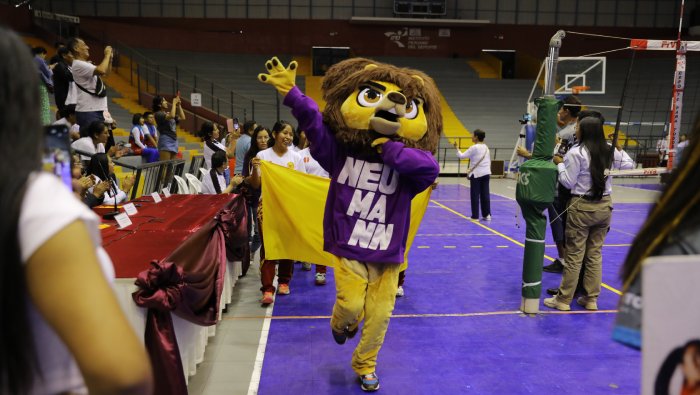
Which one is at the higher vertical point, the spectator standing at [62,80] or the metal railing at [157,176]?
the spectator standing at [62,80]

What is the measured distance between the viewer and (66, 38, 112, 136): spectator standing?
5176mm

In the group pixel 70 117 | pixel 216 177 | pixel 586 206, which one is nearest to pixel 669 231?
pixel 586 206

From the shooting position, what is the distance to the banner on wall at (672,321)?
106 centimetres

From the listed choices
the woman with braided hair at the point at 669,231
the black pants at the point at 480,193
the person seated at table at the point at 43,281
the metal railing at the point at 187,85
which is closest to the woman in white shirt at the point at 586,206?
the woman with braided hair at the point at 669,231

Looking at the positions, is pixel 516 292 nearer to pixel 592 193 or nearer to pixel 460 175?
pixel 592 193

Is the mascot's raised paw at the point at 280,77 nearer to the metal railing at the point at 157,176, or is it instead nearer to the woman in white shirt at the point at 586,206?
the woman in white shirt at the point at 586,206

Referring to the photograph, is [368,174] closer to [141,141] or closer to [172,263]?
[172,263]

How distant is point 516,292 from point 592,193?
1354 millimetres

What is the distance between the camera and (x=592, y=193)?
15.2ft

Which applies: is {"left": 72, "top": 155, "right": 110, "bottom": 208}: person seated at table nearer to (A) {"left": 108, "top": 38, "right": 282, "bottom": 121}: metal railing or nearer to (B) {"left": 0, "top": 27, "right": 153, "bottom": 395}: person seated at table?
(B) {"left": 0, "top": 27, "right": 153, "bottom": 395}: person seated at table

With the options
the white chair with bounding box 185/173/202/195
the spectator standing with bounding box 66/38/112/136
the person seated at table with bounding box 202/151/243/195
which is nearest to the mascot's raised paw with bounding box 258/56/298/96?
the spectator standing with bounding box 66/38/112/136

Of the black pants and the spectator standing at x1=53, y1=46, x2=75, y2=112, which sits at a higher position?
the spectator standing at x1=53, y1=46, x2=75, y2=112

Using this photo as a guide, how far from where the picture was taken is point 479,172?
939cm

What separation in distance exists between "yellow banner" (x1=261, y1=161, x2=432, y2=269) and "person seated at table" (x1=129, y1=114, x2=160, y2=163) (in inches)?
166
